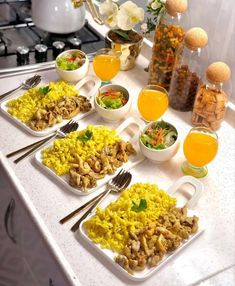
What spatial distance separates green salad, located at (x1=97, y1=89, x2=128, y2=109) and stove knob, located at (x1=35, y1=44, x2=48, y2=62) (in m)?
0.31

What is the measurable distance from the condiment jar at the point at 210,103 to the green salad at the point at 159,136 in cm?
14

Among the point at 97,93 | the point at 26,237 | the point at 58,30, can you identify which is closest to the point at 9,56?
the point at 58,30

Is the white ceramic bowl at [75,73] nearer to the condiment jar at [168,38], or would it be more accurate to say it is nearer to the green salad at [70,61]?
the green salad at [70,61]

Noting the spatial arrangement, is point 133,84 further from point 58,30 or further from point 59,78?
point 58,30

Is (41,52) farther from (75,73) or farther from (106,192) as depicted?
(106,192)

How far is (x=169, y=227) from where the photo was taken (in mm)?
1022

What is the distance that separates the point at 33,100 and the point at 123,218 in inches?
20.5

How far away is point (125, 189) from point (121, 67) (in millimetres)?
586

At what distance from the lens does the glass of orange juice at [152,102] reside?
1320mm

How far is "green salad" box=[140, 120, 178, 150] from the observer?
121 centimetres

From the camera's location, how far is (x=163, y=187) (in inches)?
46.0

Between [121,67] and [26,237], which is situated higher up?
[121,67]

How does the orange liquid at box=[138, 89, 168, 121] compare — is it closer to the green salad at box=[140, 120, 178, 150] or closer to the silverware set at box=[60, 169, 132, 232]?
the green salad at box=[140, 120, 178, 150]

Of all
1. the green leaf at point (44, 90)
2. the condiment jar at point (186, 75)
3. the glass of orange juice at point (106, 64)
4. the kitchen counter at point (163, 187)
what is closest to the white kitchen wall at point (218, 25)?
the condiment jar at point (186, 75)
